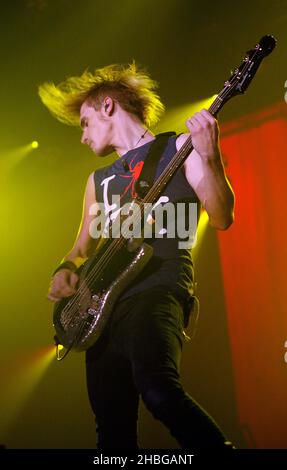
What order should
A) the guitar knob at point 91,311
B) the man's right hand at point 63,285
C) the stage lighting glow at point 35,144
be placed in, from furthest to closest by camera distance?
the stage lighting glow at point 35,144 → the man's right hand at point 63,285 → the guitar knob at point 91,311

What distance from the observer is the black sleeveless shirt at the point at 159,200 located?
5.87ft

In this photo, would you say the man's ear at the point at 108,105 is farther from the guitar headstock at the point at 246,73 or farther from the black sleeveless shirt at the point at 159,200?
the guitar headstock at the point at 246,73

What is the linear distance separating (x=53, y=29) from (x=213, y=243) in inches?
80.5

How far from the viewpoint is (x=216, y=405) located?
326 centimetres

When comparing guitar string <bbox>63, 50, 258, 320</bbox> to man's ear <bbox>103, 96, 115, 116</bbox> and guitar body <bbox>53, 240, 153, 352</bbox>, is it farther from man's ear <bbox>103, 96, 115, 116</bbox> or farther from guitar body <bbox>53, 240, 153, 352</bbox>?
man's ear <bbox>103, 96, 115, 116</bbox>

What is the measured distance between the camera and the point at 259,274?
10.5ft

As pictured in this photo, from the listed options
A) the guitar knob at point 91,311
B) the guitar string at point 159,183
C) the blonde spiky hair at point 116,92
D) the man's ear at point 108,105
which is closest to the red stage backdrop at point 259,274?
the blonde spiky hair at point 116,92

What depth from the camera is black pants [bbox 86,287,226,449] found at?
1.31 metres

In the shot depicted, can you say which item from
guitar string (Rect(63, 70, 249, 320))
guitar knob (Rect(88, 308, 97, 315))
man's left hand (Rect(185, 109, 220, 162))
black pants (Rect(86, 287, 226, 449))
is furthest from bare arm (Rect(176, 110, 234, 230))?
guitar knob (Rect(88, 308, 97, 315))

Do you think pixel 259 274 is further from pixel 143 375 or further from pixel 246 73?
pixel 143 375

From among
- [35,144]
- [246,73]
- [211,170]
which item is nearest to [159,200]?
[211,170]

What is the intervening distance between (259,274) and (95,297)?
165 centimetres

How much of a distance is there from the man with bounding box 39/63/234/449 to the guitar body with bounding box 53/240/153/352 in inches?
1.7
